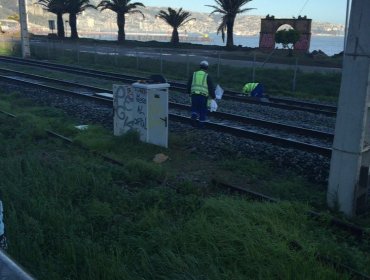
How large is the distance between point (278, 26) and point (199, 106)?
1278 inches

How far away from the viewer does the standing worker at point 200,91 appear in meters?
12.5

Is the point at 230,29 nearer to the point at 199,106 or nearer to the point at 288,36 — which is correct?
the point at 288,36

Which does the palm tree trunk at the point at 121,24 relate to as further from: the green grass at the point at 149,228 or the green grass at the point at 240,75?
the green grass at the point at 149,228

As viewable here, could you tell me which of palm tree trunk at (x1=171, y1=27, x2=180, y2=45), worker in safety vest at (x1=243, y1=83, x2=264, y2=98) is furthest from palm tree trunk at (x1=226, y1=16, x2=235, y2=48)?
worker in safety vest at (x1=243, y1=83, x2=264, y2=98)

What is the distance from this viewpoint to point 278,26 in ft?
139

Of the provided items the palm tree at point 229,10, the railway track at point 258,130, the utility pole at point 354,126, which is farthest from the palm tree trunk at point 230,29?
the utility pole at point 354,126

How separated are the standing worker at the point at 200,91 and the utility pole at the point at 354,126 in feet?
20.1

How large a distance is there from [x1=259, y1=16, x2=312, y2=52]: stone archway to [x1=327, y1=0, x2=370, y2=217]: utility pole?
3630 centimetres

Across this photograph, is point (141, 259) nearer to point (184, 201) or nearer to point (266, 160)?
point (184, 201)

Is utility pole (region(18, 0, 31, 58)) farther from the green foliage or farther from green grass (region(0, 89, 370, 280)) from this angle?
green grass (region(0, 89, 370, 280))

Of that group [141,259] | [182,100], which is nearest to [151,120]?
[141,259]

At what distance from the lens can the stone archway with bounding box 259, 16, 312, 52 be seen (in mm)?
41062

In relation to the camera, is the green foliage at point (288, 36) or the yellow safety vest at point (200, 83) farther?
the green foliage at point (288, 36)

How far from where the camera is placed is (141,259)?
4820 millimetres
